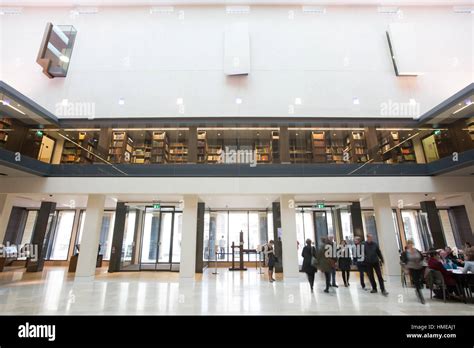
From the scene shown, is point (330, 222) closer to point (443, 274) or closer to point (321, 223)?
point (321, 223)

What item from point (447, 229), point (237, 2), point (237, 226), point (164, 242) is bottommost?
point (164, 242)

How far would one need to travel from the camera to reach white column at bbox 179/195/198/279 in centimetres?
870

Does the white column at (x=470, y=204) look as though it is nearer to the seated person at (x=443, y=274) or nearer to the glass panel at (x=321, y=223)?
the seated person at (x=443, y=274)

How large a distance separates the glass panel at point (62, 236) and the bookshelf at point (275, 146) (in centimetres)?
1293

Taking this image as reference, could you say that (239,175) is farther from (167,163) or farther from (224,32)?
(224,32)

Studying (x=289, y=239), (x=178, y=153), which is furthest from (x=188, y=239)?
(x=289, y=239)

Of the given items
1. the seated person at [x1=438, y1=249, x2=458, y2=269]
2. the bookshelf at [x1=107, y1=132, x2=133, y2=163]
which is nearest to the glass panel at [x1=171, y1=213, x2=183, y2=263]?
the bookshelf at [x1=107, y1=132, x2=133, y2=163]

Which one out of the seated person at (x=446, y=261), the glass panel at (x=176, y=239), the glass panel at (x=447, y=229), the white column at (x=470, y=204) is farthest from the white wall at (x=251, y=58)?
the glass panel at (x=447, y=229)

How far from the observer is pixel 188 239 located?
8.95 meters

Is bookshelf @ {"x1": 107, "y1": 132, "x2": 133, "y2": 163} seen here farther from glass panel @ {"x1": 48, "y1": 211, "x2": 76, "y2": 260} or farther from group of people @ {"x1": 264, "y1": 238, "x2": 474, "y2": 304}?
group of people @ {"x1": 264, "y1": 238, "x2": 474, "y2": 304}

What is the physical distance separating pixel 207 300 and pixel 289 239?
14.0 feet

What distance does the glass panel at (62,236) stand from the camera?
1373 cm

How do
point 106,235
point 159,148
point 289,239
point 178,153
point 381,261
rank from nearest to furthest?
point 381,261
point 289,239
point 178,153
point 159,148
point 106,235

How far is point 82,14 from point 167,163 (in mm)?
9499
